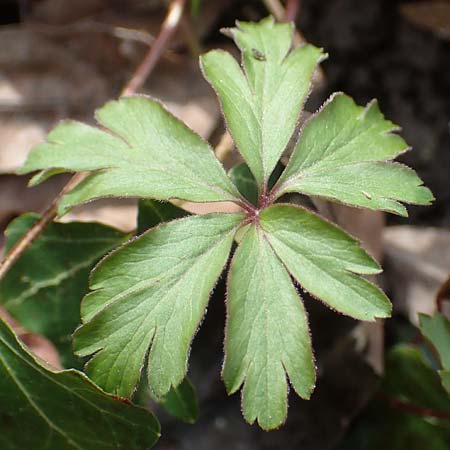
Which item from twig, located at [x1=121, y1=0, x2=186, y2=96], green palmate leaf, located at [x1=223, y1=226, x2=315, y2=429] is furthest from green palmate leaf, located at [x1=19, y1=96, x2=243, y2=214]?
twig, located at [x1=121, y1=0, x2=186, y2=96]

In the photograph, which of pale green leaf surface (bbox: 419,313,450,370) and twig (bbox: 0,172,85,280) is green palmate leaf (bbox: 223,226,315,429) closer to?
pale green leaf surface (bbox: 419,313,450,370)

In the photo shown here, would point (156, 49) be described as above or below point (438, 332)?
above

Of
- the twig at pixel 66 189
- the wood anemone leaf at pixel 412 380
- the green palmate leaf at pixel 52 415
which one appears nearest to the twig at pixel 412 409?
the wood anemone leaf at pixel 412 380

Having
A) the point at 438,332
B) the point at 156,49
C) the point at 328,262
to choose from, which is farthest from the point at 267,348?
the point at 156,49

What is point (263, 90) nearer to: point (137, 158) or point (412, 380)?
point (137, 158)

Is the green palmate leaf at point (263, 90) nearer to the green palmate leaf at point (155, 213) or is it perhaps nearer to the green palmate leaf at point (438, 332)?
the green palmate leaf at point (155, 213)

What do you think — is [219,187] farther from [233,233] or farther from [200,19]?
[200,19]

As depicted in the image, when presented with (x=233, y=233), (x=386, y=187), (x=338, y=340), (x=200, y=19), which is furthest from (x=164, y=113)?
(x=200, y=19)
